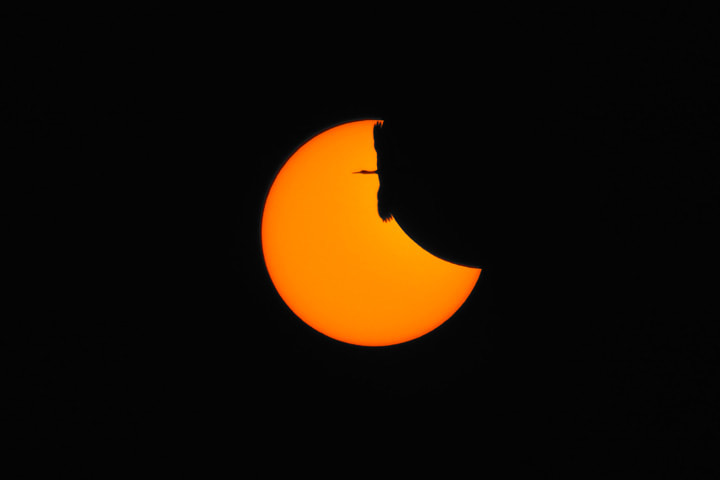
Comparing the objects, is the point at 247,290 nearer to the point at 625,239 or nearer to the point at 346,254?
the point at 346,254

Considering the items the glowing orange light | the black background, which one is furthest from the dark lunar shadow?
the glowing orange light

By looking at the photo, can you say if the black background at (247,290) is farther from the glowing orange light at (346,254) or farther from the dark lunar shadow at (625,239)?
the glowing orange light at (346,254)

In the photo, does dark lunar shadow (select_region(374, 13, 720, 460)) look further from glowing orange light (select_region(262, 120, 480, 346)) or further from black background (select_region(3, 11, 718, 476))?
glowing orange light (select_region(262, 120, 480, 346))

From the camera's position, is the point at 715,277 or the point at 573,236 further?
the point at 715,277

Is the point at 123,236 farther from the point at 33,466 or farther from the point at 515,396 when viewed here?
the point at 515,396

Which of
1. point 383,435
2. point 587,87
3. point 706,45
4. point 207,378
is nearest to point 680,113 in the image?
point 706,45
